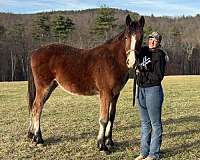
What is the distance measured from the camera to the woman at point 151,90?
20.0 ft

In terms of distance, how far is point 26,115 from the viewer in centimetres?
1217

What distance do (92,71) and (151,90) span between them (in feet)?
4.91

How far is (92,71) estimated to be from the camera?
7.23 meters

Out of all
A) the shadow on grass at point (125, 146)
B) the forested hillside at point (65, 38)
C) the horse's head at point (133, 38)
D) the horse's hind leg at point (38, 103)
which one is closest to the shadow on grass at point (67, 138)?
the horse's hind leg at point (38, 103)

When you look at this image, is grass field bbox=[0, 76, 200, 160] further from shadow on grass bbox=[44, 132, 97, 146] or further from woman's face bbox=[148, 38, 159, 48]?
woman's face bbox=[148, 38, 159, 48]

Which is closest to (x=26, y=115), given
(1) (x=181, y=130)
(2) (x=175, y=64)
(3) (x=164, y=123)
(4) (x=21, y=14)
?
(3) (x=164, y=123)

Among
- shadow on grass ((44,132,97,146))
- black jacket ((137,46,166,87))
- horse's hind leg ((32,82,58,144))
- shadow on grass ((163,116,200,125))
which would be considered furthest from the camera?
shadow on grass ((163,116,200,125))

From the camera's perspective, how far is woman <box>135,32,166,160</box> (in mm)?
6102

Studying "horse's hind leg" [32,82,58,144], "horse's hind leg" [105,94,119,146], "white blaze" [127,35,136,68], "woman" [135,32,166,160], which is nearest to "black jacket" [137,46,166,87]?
"woman" [135,32,166,160]

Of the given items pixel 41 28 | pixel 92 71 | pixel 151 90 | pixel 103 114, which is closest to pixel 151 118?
pixel 151 90

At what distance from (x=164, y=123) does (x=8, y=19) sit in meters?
121

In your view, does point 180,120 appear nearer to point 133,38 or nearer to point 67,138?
point 67,138

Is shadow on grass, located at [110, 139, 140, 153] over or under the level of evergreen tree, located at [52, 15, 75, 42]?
under

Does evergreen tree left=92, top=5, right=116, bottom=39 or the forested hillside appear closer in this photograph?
the forested hillside
